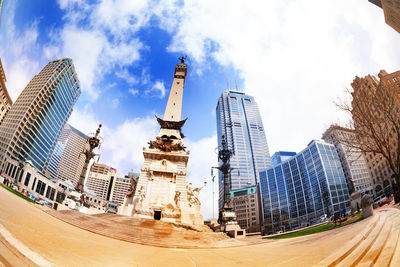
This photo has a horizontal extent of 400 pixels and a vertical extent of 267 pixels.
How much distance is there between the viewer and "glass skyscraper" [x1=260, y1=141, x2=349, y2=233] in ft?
209

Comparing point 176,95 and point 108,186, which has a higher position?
point 176,95

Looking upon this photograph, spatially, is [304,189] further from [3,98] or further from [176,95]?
[3,98]

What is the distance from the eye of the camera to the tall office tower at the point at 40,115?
52.6 metres

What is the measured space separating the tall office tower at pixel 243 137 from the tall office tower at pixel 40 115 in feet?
261

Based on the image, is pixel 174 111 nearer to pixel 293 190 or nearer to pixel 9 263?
pixel 9 263

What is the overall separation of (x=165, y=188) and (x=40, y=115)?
69.6m

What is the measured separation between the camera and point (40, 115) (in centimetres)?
6262

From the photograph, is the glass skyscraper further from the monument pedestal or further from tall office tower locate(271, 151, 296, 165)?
tall office tower locate(271, 151, 296, 165)

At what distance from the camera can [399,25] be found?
105 ft

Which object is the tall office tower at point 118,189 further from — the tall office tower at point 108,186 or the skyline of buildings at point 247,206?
the skyline of buildings at point 247,206

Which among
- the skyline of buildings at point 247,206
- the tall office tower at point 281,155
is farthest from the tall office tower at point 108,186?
the tall office tower at point 281,155

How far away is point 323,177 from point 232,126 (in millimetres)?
60318

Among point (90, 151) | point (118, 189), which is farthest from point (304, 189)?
point (118, 189)

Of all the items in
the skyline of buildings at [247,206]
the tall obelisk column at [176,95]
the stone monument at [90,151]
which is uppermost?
the tall obelisk column at [176,95]
